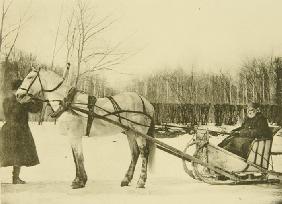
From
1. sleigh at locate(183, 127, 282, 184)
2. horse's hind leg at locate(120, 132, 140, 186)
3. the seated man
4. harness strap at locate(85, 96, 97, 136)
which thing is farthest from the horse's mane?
the seated man

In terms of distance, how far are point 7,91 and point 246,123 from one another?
3.81ft

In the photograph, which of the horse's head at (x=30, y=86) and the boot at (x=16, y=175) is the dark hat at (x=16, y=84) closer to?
the horse's head at (x=30, y=86)

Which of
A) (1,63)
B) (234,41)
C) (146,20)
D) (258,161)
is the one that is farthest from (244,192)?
(1,63)

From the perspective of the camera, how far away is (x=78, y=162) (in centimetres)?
271

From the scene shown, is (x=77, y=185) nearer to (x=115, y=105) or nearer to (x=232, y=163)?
(x=115, y=105)

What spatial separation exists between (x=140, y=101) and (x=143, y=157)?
0.87 ft

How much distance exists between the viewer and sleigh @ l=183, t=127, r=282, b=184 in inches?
109

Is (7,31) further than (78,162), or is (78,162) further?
(7,31)

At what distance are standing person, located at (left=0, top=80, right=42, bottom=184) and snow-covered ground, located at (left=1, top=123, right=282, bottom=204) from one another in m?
0.03

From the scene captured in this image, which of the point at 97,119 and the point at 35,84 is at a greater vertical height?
the point at 35,84

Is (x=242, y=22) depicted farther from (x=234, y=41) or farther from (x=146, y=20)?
(x=146, y=20)

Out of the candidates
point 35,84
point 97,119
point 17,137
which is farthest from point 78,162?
point 35,84

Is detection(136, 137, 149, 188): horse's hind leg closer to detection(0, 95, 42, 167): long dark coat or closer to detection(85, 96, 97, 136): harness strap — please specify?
detection(85, 96, 97, 136): harness strap

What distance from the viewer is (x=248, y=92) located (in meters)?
2.78
